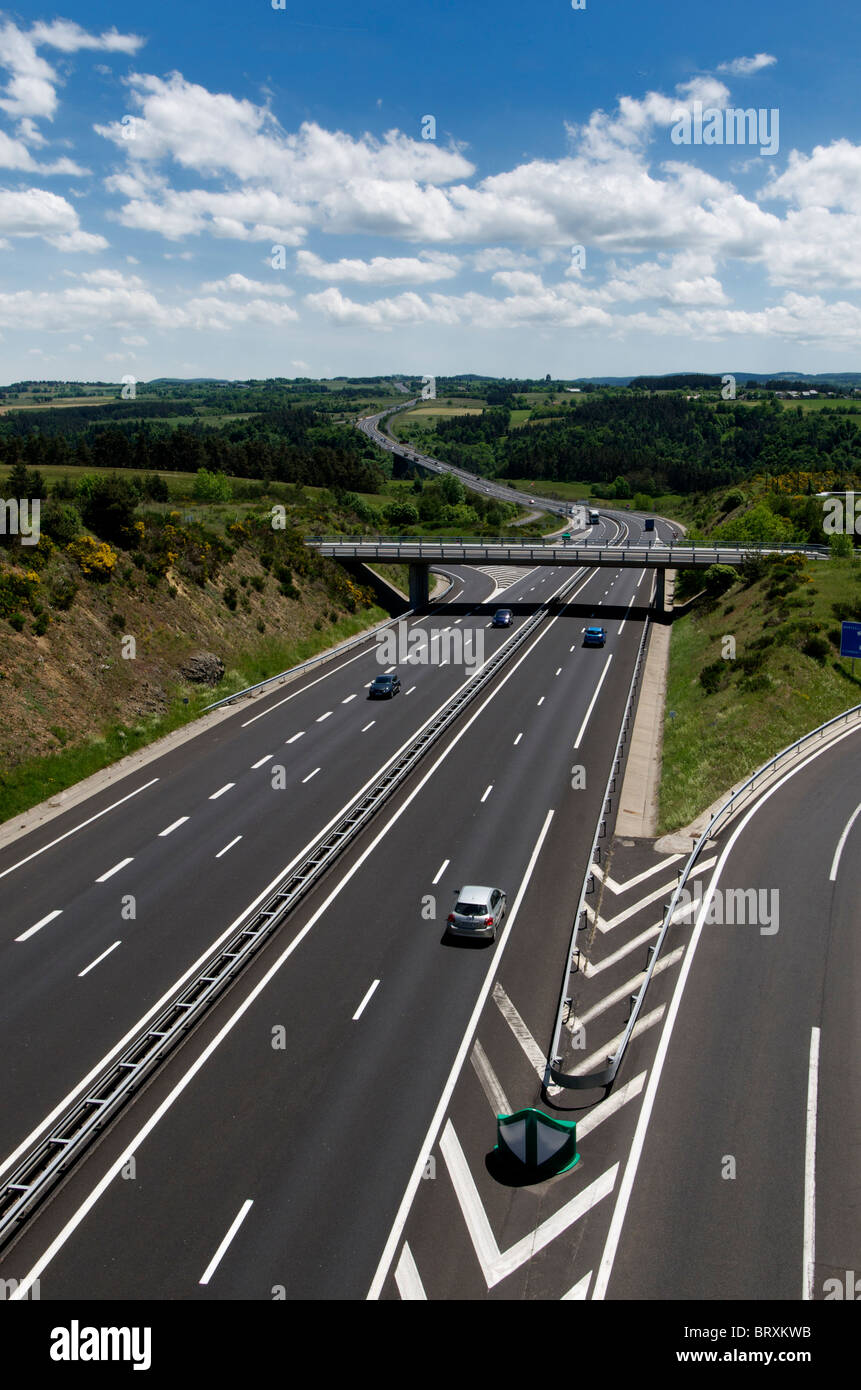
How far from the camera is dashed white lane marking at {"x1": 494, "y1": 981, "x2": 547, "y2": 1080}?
70.7ft

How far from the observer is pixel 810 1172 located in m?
18.0

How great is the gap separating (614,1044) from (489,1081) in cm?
333

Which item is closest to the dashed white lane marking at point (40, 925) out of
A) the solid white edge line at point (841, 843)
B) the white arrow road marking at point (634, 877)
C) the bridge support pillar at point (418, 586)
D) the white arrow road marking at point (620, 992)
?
the white arrow road marking at point (620, 992)

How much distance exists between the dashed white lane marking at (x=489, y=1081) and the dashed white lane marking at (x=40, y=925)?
1427 cm

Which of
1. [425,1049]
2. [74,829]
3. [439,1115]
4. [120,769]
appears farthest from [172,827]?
[439,1115]

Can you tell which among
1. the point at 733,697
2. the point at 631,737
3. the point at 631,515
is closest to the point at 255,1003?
the point at 631,737

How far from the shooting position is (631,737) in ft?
152

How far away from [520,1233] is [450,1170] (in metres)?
2.00

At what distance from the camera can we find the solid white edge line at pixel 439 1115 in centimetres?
1590

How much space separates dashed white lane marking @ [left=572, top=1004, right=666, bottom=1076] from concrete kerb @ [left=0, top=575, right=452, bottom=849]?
23.3 metres

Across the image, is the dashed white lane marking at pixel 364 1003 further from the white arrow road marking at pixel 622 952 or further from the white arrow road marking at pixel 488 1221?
the white arrow road marking at pixel 622 952

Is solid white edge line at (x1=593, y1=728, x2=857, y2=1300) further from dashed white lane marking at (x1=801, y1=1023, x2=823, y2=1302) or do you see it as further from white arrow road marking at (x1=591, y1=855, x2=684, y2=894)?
dashed white lane marking at (x1=801, y1=1023, x2=823, y2=1302)

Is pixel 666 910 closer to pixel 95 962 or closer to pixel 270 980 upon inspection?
pixel 270 980
